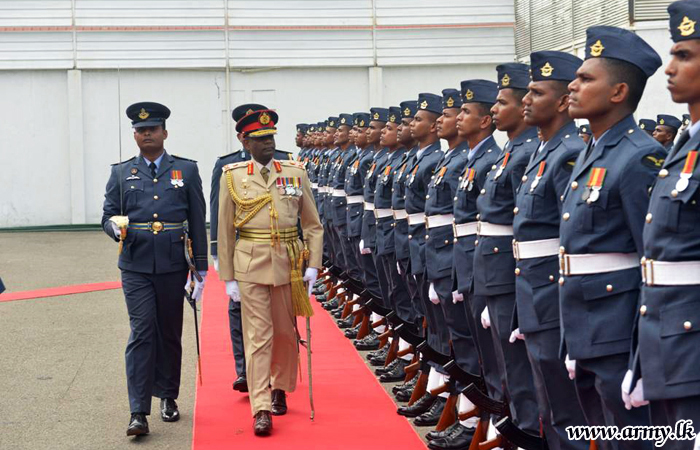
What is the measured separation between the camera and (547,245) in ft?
13.9

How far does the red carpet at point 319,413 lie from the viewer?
Answer: 18.7ft

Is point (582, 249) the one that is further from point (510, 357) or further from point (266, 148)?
point (266, 148)

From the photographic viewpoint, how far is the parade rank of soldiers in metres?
3.20

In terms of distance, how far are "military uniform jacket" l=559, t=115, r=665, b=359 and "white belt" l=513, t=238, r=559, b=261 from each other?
19.4 inches

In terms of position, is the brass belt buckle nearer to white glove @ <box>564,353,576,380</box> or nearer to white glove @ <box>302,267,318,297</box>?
white glove @ <box>302,267,318,297</box>

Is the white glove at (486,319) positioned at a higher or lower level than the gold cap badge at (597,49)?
lower

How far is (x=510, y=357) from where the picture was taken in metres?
4.75

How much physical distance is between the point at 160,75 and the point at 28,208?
4064 mm

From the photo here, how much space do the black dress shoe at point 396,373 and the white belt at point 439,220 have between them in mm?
1432

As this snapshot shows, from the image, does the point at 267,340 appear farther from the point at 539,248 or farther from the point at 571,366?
the point at 571,366

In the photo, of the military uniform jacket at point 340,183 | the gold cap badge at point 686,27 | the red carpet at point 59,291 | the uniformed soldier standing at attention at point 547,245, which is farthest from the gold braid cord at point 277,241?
the red carpet at point 59,291

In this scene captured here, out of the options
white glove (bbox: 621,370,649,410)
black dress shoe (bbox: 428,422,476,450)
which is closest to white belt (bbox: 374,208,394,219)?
black dress shoe (bbox: 428,422,476,450)

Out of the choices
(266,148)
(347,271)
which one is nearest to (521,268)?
(266,148)

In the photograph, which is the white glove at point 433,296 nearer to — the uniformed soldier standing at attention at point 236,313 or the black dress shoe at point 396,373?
the black dress shoe at point 396,373
